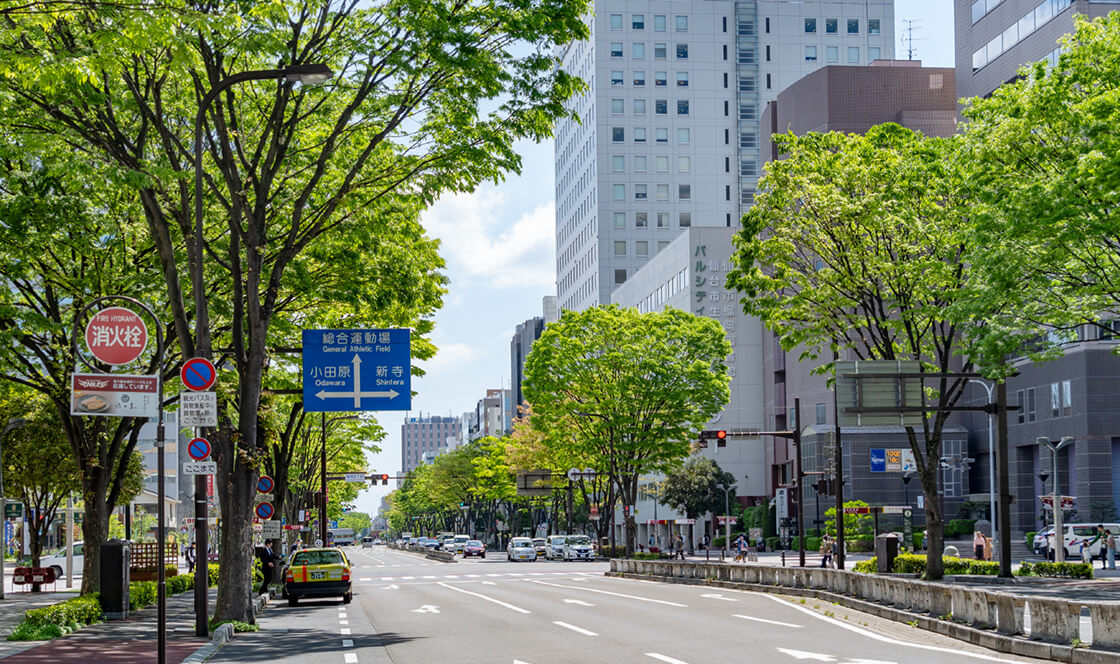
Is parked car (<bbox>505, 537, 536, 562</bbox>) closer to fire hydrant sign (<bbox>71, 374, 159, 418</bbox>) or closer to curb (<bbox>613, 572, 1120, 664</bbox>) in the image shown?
curb (<bbox>613, 572, 1120, 664</bbox>)

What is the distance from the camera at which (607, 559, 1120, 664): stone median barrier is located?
15.8m

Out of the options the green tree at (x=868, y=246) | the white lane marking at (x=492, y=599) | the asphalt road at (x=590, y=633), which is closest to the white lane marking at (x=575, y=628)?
the asphalt road at (x=590, y=633)

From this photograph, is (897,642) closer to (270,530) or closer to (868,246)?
(868,246)

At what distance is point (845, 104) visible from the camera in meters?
96.1

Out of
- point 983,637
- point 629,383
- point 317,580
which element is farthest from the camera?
point 629,383

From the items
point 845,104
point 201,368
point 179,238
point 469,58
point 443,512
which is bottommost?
point 443,512

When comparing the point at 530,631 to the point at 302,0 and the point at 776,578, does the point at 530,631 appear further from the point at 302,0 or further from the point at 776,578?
the point at 776,578

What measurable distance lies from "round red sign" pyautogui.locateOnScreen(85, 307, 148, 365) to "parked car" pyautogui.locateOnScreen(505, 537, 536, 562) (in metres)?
65.6

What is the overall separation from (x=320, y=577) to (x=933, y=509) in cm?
1686

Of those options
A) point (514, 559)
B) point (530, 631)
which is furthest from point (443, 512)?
point (530, 631)

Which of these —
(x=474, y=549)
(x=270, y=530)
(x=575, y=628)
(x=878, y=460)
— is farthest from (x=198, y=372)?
(x=474, y=549)

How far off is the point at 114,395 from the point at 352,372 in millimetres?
11867

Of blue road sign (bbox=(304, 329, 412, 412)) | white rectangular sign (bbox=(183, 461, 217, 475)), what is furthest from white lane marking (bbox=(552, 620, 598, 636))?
white rectangular sign (bbox=(183, 461, 217, 475))

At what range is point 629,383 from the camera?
5716 cm
